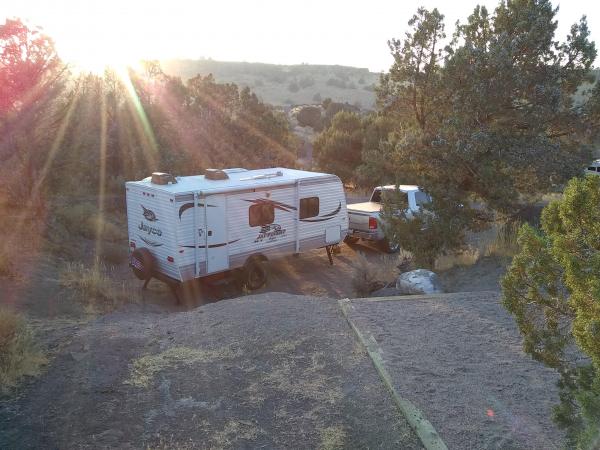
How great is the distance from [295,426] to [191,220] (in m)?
6.40

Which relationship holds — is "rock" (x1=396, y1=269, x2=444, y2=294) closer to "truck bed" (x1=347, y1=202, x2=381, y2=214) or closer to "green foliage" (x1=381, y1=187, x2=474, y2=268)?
"green foliage" (x1=381, y1=187, x2=474, y2=268)

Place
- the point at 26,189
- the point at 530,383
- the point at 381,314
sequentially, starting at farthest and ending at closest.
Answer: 1. the point at 26,189
2. the point at 381,314
3. the point at 530,383

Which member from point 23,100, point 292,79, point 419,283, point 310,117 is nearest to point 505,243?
point 419,283

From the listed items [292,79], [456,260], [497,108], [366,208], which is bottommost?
[456,260]

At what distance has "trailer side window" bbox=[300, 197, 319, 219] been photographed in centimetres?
1323

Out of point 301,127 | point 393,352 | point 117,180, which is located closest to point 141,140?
point 117,180

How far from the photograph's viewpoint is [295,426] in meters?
5.16

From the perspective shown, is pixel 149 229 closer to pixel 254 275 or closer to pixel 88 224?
pixel 254 275

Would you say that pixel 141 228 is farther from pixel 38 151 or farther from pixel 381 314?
pixel 38 151

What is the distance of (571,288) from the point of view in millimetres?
3938

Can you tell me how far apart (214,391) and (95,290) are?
214 inches

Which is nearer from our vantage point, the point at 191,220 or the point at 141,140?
the point at 191,220

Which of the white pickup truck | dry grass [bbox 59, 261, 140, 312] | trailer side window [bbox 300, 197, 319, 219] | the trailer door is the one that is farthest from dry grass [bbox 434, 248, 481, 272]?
dry grass [bbox 59, 261, 140, 312]

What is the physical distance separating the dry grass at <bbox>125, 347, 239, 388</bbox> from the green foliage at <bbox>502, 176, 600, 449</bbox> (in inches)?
141
